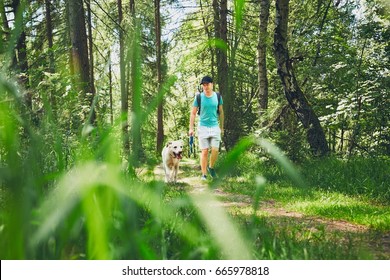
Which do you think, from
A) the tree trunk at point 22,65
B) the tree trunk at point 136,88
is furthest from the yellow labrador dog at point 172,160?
the tree trunk at point 136,88

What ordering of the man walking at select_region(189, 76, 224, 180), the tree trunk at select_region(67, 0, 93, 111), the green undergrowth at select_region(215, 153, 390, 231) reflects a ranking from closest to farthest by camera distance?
the green undergrowth at select_region(215, 153, 390, 231) → the man walking at select_region(189, 76, 224, 180) → the tree trunk at select_region(67, 0, 93, 111)

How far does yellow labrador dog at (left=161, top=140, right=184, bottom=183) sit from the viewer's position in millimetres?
9562

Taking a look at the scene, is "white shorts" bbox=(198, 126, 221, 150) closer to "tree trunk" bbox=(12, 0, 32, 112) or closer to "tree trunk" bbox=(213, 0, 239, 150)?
"tree trunk" bbox=(12, 0, 32, 112)

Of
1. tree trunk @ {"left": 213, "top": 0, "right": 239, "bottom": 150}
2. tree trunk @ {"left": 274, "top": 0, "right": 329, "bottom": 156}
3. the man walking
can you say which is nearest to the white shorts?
the man walking

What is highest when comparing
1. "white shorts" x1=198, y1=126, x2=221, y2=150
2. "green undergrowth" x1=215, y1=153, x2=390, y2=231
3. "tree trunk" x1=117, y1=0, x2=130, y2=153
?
"tree trunk" x1=117, y1=0, x2=130, y2=153

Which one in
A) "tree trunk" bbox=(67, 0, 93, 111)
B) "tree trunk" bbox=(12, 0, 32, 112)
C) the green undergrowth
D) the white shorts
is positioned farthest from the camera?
"tree trunk" bbox=(67, 0, 93, 111)

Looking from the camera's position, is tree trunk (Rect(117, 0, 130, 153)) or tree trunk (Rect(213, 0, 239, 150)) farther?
tree trunk (Rect(213, 0, 239, 150))

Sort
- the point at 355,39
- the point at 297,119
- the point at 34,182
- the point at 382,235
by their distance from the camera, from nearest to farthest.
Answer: the point at 34,182
the point at 382,235
the point at 355,39
the point at 297,119

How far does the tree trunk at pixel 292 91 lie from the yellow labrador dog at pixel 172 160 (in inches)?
119

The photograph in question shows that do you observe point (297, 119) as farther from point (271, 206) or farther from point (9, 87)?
point (9, 87)

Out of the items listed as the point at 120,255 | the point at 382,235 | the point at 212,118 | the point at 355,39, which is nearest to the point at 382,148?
the point at 355,39

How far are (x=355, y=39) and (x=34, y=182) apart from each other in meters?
8.64

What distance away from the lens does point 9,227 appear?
1.50 metres

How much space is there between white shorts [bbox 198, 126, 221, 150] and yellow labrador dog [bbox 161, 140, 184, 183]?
0.74 m
